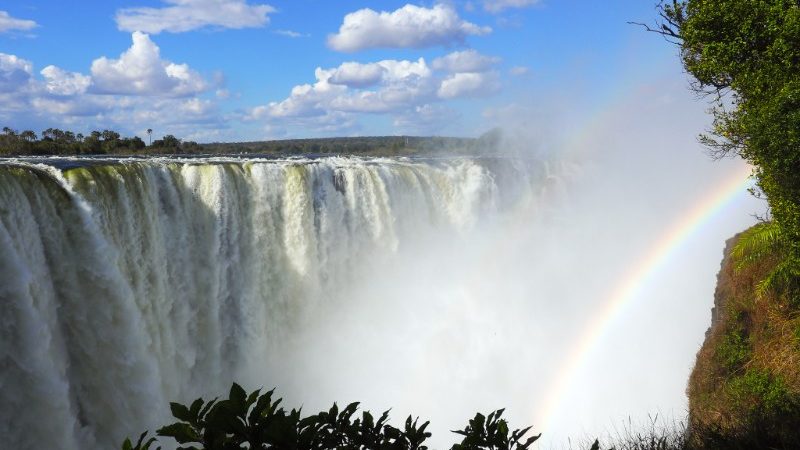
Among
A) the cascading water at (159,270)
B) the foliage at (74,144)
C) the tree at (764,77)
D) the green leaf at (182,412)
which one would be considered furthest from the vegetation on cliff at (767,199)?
the foliage at (74,144)

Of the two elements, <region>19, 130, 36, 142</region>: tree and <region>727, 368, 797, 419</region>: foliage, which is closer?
<region>727, 368, 797, 419</region>: foliage

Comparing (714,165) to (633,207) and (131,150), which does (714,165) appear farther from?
(131,150)

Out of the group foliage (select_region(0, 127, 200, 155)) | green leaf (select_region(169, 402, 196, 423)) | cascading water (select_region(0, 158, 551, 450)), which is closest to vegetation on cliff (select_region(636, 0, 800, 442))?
green leaf (select_region(169, 402, 196, 423))

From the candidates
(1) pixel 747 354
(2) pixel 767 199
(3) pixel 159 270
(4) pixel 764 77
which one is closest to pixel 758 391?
(1) pixel 747 354

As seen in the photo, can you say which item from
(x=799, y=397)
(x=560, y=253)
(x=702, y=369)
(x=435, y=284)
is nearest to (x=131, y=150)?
(x=435, y=284)

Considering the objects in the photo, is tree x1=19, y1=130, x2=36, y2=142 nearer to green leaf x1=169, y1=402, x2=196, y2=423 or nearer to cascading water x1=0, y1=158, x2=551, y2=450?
cascading water x1=0, y1=158, x2=551, y2=450

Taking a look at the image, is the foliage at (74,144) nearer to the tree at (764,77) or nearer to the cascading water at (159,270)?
the cascading water at (159,270)
